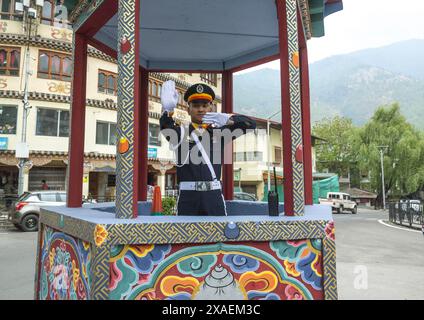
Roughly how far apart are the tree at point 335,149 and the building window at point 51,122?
38.2m

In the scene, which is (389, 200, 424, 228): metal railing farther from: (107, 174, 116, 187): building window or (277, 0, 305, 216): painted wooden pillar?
(107, 174, 116, 187): building window

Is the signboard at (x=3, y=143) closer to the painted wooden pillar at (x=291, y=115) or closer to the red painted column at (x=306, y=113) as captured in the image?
the red painted column at (x=306, y=113)

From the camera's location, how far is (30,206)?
12.8 meters

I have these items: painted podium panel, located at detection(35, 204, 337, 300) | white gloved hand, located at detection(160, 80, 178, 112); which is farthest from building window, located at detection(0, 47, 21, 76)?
painted podium panel, located at detection(35, 204, 337, 300)

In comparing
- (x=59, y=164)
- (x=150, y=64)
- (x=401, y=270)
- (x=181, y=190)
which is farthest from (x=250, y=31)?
(x=59, y=164)

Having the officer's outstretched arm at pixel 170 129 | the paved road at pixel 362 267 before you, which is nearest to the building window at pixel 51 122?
the paved road at pixel 362 267

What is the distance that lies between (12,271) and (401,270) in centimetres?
760

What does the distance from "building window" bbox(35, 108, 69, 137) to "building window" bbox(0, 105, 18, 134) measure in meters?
1.12

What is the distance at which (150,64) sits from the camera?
5.31 metres

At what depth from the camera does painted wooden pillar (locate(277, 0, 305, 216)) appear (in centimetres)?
263

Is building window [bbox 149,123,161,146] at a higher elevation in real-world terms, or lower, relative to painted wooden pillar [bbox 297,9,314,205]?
higher

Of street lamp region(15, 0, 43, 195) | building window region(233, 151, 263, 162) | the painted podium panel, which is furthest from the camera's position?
building window region(233, 151, 263, 162)

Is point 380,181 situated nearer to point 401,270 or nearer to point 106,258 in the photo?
point 401,270
